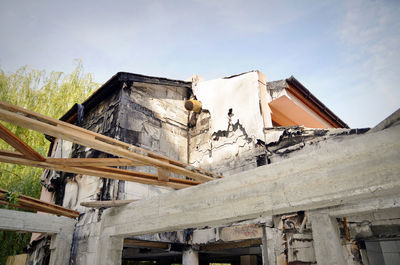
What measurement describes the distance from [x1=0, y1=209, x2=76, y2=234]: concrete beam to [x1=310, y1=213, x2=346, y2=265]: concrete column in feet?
16.8

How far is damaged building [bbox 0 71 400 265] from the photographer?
7.85 ft

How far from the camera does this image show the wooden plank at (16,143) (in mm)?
2715

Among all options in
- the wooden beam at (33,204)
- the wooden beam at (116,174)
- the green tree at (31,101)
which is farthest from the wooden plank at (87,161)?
the green tree at (31,101)

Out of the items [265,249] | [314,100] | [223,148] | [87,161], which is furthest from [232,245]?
[314,100]

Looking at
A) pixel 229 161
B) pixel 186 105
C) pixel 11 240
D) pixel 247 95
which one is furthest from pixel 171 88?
pixel 11 240

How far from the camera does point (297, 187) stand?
2467 millimetres

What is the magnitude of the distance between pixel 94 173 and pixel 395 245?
6984 mm

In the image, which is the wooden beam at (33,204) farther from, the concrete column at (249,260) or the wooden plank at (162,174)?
the concrete column at (249,260)

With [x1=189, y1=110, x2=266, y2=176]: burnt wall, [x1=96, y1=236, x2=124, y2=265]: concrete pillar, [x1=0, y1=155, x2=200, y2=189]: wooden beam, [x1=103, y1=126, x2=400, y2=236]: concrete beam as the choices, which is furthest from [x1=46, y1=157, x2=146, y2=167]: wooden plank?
[x1=189, y1=110, x2=266, y2=176]: burnt wall

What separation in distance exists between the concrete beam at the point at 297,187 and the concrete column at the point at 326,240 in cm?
167

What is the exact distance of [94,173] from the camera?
11.5 feet

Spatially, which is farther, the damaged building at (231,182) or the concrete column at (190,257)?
the concrete column at (190,257)

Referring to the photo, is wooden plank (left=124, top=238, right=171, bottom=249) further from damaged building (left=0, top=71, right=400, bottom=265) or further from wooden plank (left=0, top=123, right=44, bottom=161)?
wooden plank (left=0, top=123, right=44, bottom=161)

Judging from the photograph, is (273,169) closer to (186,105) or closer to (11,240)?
(186,105)
